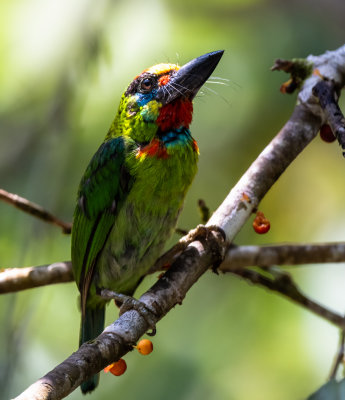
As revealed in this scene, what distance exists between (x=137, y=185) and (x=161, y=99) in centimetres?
45

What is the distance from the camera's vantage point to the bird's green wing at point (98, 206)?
2.96 m

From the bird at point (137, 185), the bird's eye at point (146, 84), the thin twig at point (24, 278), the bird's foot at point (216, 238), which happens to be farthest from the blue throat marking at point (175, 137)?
the thin twig at point (24, 278)

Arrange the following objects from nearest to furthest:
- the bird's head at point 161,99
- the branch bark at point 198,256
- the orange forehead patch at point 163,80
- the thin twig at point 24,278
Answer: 1. the branch bark at point 198,256
2. the thin twig at point 24,278
3. the bird's head at point 161,99
4. the orange forehead patch at point 163,80

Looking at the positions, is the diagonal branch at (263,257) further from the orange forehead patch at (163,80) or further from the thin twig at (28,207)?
the orange forehead patch at (163,80)

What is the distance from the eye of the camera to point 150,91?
311cm

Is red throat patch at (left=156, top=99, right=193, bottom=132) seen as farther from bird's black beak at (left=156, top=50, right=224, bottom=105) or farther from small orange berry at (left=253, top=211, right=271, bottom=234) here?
small orange berry at (left=253, top=211, right=271, bottom=234)

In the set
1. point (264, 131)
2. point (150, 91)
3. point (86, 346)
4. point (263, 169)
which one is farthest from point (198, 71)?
point (264, 131)

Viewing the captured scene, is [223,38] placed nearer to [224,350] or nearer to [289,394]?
[224,350]

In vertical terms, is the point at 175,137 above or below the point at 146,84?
below

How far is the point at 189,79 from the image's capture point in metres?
3.00

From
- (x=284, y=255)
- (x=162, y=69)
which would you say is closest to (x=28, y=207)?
(x=162, y=69)

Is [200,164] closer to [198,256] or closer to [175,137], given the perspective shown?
[175,137]

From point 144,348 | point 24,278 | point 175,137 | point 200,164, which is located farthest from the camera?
point 200,164

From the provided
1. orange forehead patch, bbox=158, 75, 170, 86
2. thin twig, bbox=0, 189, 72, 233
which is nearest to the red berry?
orange forehead patch, bbox=158, 75, 170, 86
